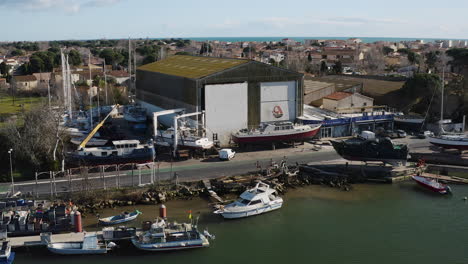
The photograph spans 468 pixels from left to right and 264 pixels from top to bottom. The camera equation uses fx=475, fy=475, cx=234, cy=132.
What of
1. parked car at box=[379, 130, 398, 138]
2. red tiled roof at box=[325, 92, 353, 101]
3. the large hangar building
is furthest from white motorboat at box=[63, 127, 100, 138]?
parked car at box=[379, 130, 398, 138]

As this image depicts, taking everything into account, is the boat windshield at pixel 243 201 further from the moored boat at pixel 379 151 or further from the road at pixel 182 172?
the moored boat at pixel 379 151

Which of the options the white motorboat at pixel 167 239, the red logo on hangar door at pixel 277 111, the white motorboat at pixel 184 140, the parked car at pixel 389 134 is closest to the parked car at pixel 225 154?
the white motorboat at pixel 184 140

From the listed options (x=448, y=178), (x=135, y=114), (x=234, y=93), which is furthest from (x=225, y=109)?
(x=448, y=178)

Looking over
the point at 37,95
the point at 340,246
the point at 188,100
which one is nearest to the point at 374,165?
the point at 340,246

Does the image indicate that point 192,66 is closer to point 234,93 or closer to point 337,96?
point 234,93

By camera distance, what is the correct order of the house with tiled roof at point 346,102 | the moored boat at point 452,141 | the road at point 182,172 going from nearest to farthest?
the road at point 182,172, the moored boat at point 452,141, the house with tiled roof at point 346,102

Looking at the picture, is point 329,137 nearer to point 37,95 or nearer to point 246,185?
point 246,185
